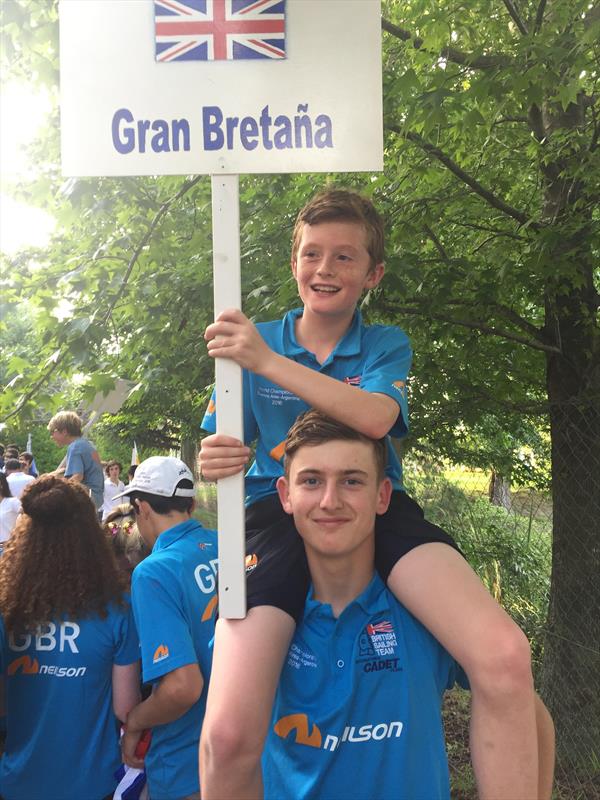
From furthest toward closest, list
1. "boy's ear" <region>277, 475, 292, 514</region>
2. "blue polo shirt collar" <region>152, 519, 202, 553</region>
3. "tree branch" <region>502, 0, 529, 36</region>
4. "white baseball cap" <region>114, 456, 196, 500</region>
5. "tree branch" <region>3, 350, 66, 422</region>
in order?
"tree branch" <region>502, 0, 529, 36</region>
"tree branch" <region>3, 350, 66, 422</region>
"white baseball cap" <region>114, 456, 196, 500</region>
"blue polo shirt collar" <region>152, 519, 202, 553</region>
"boy's ear" <region>277, 475, 292, 514</region>

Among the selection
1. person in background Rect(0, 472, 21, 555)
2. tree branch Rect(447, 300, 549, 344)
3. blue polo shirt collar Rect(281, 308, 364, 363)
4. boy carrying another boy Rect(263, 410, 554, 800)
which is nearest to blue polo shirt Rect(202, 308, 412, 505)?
blue polo shirt collar Rect(281, 308, 364, 363)

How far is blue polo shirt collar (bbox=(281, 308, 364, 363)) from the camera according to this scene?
8.49ft

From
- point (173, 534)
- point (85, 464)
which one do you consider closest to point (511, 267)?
point (173, 534)

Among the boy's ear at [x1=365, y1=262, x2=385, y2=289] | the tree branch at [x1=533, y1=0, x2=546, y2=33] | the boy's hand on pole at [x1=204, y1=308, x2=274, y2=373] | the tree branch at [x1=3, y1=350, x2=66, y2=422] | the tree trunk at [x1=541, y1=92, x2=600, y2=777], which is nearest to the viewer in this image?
the boy's hand on pole at [x1=204, y1=308, x2=274, y2=373]

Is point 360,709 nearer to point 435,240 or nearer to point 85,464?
point 435,240

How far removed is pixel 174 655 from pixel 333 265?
152 cm

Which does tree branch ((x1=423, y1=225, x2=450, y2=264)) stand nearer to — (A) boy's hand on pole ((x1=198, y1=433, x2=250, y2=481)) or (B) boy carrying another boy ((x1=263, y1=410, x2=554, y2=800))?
(B) boy carrying another boy ((x1=263, y1=410, x2=554, y2=800))

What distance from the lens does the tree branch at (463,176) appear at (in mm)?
5230

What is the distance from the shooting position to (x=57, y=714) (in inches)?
121

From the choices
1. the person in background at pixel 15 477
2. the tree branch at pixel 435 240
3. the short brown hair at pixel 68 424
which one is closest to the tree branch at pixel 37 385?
the tree branch at pixel 435 240

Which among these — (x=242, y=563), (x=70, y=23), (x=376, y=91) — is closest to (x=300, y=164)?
(x=376, y=91)

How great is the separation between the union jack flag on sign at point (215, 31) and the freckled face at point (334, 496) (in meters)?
1.08

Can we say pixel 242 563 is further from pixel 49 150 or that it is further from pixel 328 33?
pixel 49 150

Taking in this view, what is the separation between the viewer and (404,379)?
2.49 meters
